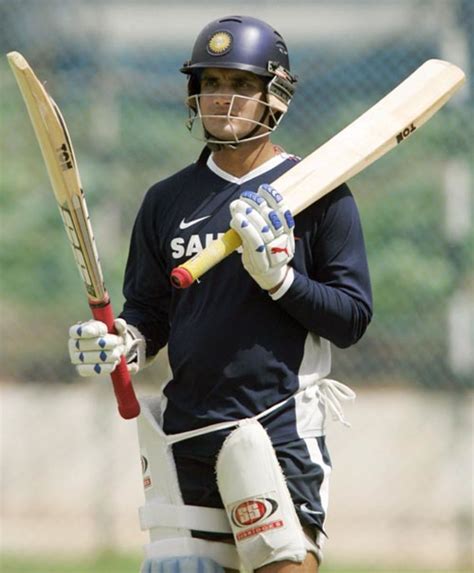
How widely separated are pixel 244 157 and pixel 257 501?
82cm

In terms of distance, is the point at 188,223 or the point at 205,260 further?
the point at 188,223

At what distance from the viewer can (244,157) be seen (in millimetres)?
3250

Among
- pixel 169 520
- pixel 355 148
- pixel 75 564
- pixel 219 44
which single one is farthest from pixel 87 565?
pixel 219 44

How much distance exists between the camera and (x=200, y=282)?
10.3 feet

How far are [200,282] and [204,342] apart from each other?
0.47 feet

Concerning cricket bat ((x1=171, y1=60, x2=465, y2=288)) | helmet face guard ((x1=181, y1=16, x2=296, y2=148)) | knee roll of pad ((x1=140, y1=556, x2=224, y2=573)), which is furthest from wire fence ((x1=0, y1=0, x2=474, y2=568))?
knee roll of pad ((x1=140, y1=556, x2=224, y2=573))

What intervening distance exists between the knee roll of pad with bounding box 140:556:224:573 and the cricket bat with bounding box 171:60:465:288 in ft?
2.01

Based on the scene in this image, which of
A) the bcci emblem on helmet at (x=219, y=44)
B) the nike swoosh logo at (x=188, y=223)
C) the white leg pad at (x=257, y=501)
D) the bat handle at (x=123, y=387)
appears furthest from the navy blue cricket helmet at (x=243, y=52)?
the white leg pad at (x=257, y=501)

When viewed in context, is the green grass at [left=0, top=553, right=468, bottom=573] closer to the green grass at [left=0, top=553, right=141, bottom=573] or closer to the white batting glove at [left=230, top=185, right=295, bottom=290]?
the green grass at [left=0, top=553, right=141, bottom=573]

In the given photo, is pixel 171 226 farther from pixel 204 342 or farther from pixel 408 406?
pixel 408 406

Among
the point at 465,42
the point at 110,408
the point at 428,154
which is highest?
the point at 465,42

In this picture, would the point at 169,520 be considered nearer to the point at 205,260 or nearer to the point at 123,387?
the point at 123,387

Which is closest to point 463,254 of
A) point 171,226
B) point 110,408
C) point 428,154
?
point 428,154

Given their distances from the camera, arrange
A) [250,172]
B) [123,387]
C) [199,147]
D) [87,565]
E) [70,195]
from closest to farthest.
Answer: [70,195]
[123,387]
[250,172]
[87,565]
[199,147]
